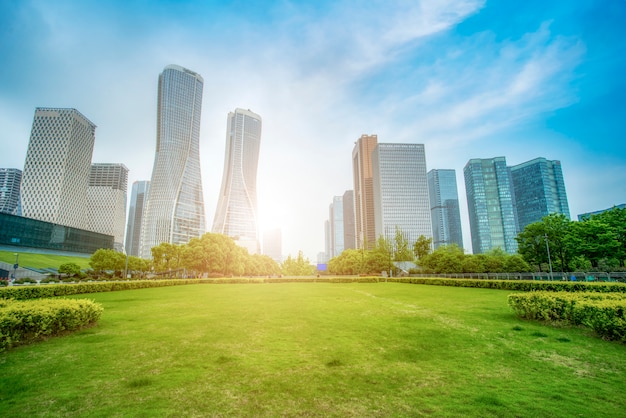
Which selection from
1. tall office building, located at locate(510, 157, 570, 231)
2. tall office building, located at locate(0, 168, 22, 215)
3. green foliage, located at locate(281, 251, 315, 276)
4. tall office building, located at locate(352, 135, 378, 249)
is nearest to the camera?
green foliage, located at locate(281, 251, 315, 276)

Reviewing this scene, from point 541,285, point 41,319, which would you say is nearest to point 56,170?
point 41,319

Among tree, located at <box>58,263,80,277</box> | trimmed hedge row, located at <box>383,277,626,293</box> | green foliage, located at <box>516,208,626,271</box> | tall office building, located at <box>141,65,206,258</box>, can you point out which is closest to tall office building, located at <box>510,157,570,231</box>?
green foliage, located at <box>516,208,626,271</box>

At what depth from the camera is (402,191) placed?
478 ft

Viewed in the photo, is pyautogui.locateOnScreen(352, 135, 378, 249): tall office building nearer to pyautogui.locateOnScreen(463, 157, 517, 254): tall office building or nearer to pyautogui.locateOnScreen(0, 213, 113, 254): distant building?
pyautogui.locateOnScreen(463, 157, 517, 254): tall office building

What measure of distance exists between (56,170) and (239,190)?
82.2 metres

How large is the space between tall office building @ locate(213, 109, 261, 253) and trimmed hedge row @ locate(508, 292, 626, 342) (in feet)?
510

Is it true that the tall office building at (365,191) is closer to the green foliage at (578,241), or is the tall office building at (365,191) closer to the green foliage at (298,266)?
the green foliage at (298,266)

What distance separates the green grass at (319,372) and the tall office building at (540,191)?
186089 millimetres

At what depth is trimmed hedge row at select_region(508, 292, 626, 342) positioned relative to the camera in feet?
25.3

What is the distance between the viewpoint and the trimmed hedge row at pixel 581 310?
7703mm

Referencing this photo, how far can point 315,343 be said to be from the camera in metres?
7.71

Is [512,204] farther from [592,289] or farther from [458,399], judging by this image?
[458,399]

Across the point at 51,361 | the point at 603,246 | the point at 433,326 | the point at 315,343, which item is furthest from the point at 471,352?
the point at 603,246

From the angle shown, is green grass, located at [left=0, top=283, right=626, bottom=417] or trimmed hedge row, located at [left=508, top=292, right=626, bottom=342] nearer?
green grass, located at [left=0, top=283, right=626, bottom=417]
